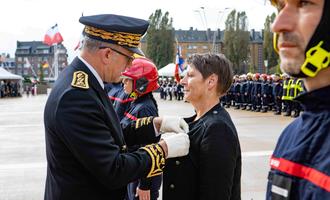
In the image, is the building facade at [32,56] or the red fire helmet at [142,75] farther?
the building facade at [32,56]

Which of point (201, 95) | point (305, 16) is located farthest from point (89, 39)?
point (305, 16)

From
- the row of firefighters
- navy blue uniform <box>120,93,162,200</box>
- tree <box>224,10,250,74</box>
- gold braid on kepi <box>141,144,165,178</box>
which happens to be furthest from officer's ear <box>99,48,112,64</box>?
tree <box>224,10,250,74</box>

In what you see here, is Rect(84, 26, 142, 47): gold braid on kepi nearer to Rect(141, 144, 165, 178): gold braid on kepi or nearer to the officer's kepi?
the officer's kepi

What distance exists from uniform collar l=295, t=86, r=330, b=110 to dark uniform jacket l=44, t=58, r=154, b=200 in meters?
1.15

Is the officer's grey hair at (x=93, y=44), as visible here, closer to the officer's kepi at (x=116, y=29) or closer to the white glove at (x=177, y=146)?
the officer's kepi at (x=116, y=29)

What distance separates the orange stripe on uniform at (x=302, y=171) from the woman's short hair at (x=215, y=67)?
1259 millimetres

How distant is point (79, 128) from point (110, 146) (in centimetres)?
19

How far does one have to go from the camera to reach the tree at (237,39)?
81688mm

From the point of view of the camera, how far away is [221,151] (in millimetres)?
2588

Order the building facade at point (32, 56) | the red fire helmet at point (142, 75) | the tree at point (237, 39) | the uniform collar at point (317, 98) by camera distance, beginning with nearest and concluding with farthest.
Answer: the uniform collar at point (317, 98)
the red fire helmet at point (142, 75)
the tree at point (237, 39)
the building facade at point (32, 56)

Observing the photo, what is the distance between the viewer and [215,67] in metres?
2.82

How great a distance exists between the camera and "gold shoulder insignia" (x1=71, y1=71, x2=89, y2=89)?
2412mm

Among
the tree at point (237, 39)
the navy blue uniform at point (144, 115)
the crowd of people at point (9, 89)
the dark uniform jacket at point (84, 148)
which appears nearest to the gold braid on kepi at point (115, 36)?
the dark uniform jacket at point (84, 148)

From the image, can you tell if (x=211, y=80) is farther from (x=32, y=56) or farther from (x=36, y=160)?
(x=32, y=56)
